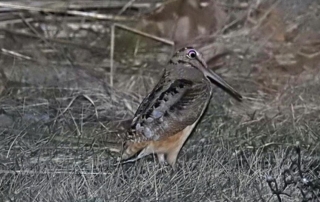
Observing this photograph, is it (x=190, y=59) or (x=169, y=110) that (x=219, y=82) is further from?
(x=169, y=110)

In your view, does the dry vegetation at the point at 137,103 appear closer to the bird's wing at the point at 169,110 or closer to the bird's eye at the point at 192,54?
the bird's wing at the point at 169,110

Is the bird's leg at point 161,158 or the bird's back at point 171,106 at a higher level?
the bird's back at point 171,106

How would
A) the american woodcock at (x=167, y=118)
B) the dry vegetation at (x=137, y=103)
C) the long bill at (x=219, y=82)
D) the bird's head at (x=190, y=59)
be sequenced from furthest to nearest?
the long bill at (x=219, y=82)
the bird's head at (x=190, y=59)
the american woodcock at (x=167, y=118)
the dry vegetation at (x=137, y=103)

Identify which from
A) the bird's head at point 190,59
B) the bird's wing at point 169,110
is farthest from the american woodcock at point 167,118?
the bird's head at point 190,59

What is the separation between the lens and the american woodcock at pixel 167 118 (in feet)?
17.5

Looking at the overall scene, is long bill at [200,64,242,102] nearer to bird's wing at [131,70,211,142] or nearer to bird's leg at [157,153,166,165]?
bird's wing at [131,70,211,142]

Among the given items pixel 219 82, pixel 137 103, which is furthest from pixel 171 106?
pixel 137 103

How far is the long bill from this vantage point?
6070 millimetres

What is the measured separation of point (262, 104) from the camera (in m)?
6.55

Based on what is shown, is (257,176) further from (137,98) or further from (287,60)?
(287,60)

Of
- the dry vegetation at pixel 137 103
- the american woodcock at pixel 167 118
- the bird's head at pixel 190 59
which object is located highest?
the bird's head at pixel 190 59

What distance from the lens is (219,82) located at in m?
6.28

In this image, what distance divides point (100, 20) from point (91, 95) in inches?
51.3

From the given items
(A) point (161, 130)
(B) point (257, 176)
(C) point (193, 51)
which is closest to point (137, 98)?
(C) point (193, 51)
